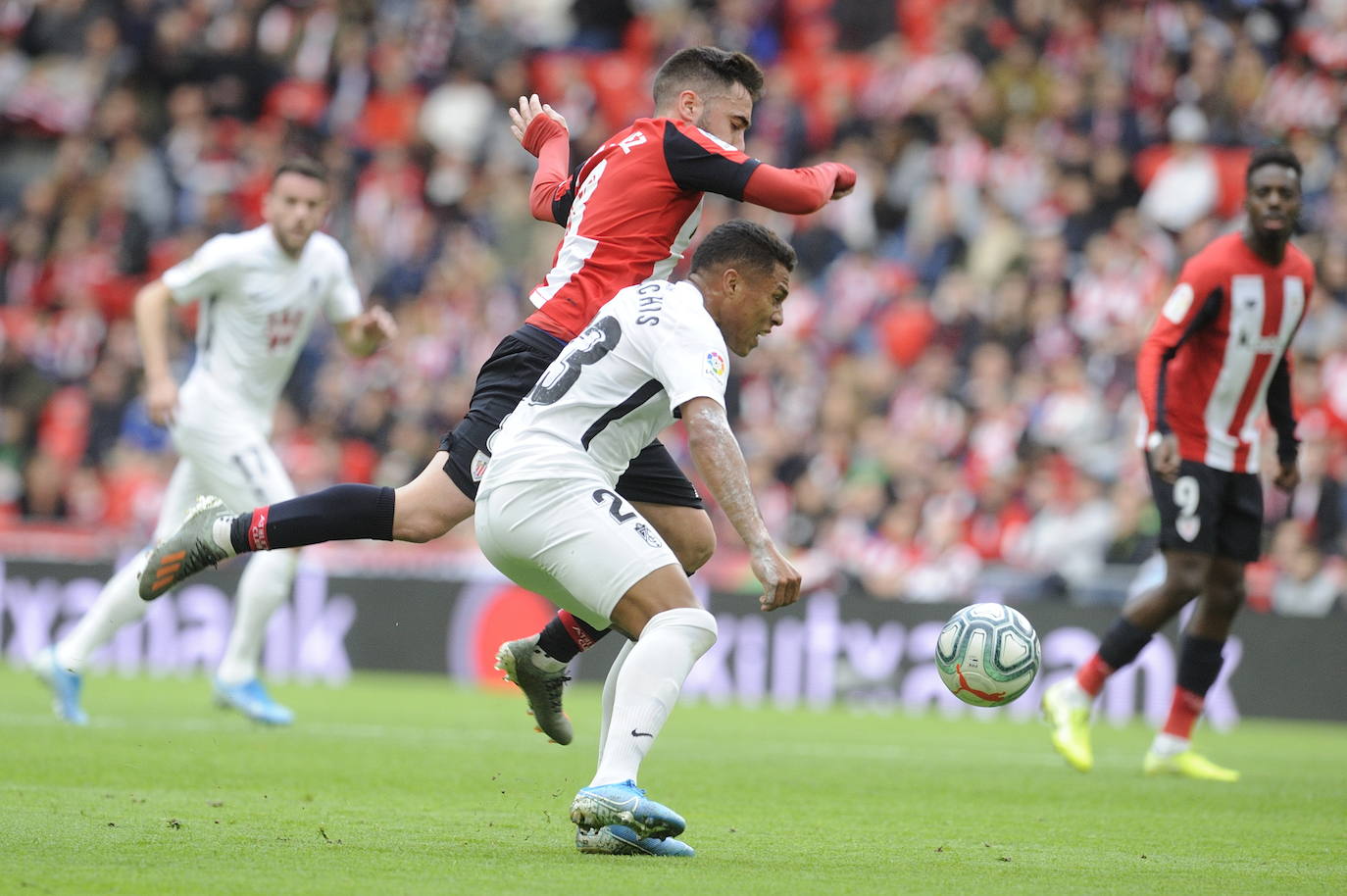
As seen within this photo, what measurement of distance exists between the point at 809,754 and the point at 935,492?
6.17m

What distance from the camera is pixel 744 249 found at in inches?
219

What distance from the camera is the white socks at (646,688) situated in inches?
206

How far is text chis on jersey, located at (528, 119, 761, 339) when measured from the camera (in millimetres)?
6395

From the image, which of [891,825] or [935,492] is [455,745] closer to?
[891,825]

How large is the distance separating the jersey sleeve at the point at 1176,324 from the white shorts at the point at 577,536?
12.5ft

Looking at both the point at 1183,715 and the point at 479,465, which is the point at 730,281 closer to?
the point at 479,465

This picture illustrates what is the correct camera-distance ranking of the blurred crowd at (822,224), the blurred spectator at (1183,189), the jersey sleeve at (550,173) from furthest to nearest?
the blurred spectator at (1183,189)
the blurred crowd at (822,224)
the jersey sleeve at (550,173)

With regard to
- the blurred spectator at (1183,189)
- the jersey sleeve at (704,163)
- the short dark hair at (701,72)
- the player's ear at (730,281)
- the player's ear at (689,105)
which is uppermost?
the blurred spectator at (1183,189)

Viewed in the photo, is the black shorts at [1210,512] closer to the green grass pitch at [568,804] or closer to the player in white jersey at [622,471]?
the green grass pitch at [568,804]

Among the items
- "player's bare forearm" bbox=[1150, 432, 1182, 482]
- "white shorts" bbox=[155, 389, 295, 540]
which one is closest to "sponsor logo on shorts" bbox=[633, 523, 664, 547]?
"player's bare forearm" bbox=[1150, 432, 1182, 482]

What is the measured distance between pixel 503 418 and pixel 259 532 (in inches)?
37.8

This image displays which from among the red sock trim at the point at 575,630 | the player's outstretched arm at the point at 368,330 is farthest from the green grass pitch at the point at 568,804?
the player's outstretched arm at the point at 368,330

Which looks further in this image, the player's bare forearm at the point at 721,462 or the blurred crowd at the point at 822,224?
the blurred crowd at the point at 822,224

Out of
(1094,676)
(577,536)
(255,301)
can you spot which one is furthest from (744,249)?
(255,301)
